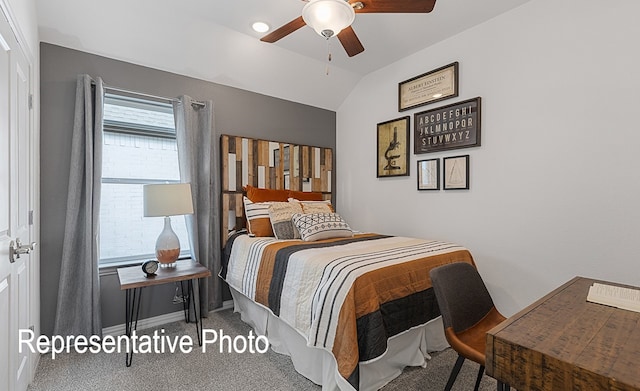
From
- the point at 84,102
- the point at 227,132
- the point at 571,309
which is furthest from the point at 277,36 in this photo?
the point at 571,309

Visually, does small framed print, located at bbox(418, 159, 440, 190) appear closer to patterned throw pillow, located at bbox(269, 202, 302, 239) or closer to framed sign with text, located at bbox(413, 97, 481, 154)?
framed sign with text, located at bbox(413, 97, 481, 154)

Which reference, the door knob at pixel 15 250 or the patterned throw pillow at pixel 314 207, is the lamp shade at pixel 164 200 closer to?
the door knob at pixel 15 250

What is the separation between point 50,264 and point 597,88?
168 inches

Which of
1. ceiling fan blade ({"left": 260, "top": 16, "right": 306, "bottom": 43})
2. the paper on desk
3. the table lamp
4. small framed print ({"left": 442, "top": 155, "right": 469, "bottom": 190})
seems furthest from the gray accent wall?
the paper on desk

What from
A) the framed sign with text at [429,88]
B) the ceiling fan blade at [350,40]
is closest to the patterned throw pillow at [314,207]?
the framed sign with text at [429,88]

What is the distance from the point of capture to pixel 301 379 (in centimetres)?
203

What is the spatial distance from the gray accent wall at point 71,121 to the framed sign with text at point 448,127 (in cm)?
184

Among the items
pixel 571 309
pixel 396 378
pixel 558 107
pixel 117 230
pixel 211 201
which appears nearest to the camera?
pixel 571 309

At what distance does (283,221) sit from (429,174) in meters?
1.55

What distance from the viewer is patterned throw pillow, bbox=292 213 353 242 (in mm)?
2798

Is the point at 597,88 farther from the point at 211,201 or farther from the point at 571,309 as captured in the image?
the point at 211,201

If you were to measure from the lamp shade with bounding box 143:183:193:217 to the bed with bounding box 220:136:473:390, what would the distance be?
675 millimetres

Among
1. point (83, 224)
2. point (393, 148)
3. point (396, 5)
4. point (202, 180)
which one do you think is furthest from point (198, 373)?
point (393, 148)

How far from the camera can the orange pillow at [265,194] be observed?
3285 mm
